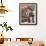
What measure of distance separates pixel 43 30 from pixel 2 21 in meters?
1.40

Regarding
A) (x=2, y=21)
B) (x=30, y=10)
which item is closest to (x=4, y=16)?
(x=2, y=21)

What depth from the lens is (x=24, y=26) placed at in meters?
4.23

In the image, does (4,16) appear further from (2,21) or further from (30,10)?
(30,10)

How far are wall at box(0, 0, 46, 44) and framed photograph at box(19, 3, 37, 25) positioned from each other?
0.10 meters

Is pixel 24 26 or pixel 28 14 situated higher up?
pixel 28 14

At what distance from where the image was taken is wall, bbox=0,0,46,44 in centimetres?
418

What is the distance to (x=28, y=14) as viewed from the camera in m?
4.24

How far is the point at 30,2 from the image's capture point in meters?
4.18

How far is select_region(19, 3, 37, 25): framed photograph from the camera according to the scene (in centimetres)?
421

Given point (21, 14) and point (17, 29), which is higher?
point (21, 14)

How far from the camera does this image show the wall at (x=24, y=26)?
164 inches

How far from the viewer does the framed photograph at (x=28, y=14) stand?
421cm

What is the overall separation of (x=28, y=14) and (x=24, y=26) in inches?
16.9

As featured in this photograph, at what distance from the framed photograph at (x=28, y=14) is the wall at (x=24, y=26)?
10 centimetres
